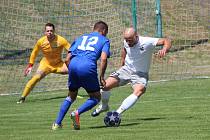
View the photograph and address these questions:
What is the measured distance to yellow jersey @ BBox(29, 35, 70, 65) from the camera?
18.5 metres

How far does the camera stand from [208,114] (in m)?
13.0

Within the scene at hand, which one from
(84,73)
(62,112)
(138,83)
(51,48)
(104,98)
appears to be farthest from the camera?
(51,48)

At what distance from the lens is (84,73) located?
11508 millimetres

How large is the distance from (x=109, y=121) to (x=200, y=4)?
1634 cm

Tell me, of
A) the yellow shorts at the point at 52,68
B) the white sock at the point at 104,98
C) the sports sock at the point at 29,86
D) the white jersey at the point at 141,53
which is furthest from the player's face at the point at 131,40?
the yellow shorts at the point at 52,68

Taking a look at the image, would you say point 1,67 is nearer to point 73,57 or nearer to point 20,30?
point 20,30

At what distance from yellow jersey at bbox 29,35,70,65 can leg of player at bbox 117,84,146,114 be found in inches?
232

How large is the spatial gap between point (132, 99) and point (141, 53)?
3.28 ft

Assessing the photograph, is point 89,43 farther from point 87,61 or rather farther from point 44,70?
point 44,70

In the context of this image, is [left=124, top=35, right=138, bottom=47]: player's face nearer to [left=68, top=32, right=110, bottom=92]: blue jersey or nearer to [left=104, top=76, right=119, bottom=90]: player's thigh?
[left=104, top=76, right=119, bottom=90]: player's thigh

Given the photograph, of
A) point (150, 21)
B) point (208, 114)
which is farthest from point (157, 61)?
point (208, 114)

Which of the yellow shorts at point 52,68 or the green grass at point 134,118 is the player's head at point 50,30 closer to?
the yellow shorts at point 52,68

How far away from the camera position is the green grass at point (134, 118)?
10.7 metres

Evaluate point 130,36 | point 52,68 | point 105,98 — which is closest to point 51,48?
point 52,68
